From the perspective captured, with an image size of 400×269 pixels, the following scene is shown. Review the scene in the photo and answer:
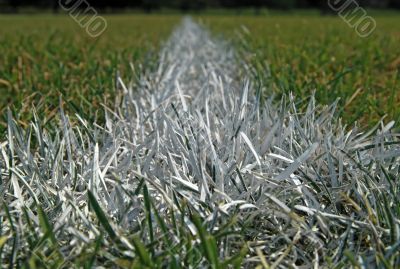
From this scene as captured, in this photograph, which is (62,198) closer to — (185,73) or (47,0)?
(185,73)

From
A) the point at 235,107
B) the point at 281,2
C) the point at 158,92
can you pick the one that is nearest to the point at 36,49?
the point at 158,92

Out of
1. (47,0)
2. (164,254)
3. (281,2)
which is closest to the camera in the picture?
(164,254)

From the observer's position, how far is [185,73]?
12.5ft

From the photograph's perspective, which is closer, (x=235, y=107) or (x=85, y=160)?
(x=85, y=160)

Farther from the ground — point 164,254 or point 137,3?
point 137,3

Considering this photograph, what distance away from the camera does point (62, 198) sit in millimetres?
1329

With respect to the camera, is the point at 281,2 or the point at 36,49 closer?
the point at 36,49

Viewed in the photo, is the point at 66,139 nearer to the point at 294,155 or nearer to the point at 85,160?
the point at 85,160

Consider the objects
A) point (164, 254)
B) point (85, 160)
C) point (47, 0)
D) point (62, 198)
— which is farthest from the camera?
point (47, 0)

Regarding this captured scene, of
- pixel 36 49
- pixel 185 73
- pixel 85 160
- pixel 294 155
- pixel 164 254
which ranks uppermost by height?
pixel 36 49

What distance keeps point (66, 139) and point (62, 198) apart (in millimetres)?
331

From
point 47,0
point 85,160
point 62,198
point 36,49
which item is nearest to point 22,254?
point 62,198

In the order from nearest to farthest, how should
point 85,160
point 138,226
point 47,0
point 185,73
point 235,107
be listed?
point 138,226, point 85,160, point 235,107, point 185,73, point 47,0

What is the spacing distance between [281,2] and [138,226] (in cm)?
5860
